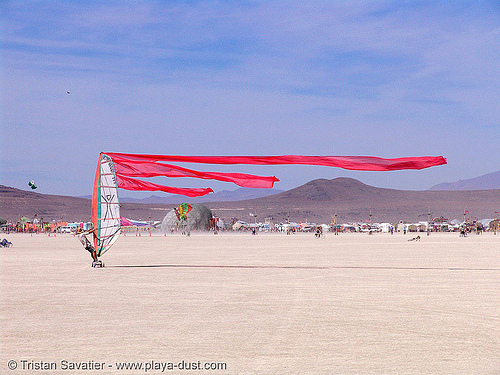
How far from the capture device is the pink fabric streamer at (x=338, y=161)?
1973 cm

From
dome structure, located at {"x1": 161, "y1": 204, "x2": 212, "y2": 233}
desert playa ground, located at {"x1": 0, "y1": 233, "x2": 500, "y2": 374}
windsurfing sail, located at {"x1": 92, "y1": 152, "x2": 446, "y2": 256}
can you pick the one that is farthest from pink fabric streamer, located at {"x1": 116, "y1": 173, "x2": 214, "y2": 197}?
dome structure, located at {"x1": 161, "y1": 204, "x2": 212, "y2": 233}

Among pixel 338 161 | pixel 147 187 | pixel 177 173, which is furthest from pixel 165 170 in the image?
pixel 338 161

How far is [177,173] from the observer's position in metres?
23.7

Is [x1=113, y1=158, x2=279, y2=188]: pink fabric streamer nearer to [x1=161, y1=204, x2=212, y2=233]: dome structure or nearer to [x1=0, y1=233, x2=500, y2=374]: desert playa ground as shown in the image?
[x1=0, y1=233, x2=500, y2=374]: desert playa ground

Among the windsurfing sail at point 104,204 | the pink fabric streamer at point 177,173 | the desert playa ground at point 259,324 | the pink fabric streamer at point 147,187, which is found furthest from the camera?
the pink fabric streamer at point 147,187

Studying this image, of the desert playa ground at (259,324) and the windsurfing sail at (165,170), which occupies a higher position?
the windsurfing sail at (165,170)

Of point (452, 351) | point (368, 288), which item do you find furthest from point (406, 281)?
point (452, 351)

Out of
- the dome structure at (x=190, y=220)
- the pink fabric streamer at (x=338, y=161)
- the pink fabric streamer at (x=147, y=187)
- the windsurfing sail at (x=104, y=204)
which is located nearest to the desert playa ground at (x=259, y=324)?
the pink fabric streamer at (x=338, y=161)

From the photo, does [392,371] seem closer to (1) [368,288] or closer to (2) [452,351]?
(2) [452,351]

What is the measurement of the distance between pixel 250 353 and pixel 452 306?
6.23m

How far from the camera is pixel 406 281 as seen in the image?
62.8 feet

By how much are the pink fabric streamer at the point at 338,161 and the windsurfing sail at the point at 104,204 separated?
459 centimetres

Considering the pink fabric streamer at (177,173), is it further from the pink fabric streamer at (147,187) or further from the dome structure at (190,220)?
the dome structure at (190,220)

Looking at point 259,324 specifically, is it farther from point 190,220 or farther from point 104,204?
point 190,220
